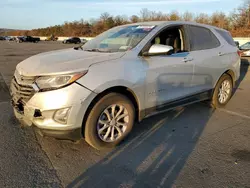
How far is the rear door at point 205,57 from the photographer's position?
Answer: 4.46 meters

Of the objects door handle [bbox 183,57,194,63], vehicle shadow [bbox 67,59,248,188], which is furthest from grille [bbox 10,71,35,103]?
door handle [bbox 183,57,194,63]

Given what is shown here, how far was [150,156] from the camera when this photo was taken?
3.19 m

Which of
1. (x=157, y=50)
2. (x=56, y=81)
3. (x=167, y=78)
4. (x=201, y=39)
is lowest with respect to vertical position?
(x=167, y=78)

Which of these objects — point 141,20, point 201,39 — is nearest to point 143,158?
point 201,39

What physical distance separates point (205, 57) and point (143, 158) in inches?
97.8

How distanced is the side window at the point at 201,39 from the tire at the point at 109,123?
186 cm

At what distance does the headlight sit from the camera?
2.92m

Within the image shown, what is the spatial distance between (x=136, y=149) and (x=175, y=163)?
60 centimetres

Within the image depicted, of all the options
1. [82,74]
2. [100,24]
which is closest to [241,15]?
[100,24]

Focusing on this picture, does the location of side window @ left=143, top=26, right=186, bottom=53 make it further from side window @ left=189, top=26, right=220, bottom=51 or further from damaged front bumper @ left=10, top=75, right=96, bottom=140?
damaged front bumper @ left=10, top=75, right=96, bottom=140

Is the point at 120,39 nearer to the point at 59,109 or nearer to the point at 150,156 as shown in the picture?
the point at 59,109

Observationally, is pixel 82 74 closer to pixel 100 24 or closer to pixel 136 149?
pixel 136 149

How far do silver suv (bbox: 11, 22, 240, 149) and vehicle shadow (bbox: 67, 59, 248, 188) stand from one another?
31cm

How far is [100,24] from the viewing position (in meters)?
75.4
